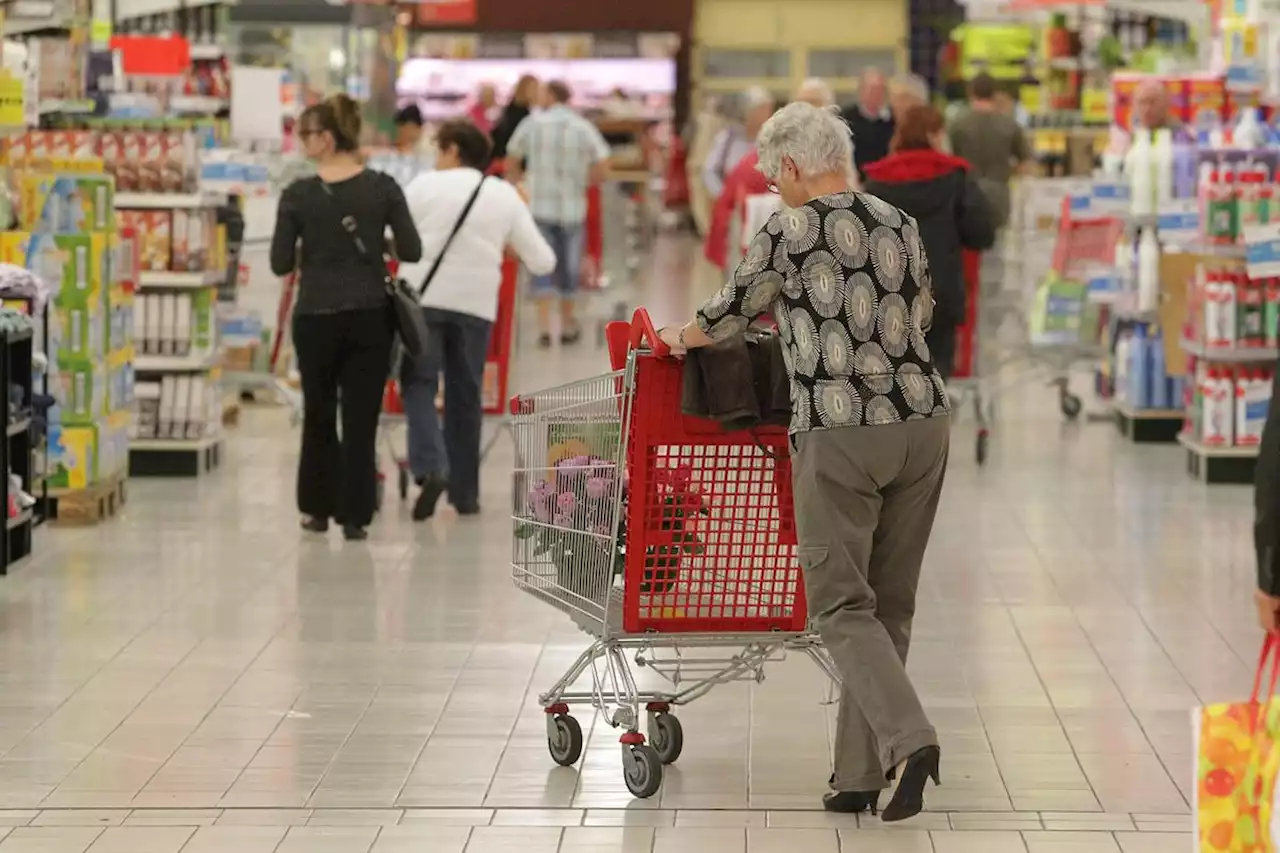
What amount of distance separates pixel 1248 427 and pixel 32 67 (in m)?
5.28

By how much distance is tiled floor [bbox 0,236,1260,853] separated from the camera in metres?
4.91

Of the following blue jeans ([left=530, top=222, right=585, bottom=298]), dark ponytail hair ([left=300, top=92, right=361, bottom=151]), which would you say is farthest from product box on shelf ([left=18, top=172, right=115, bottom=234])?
blue jeans ([left=530, top=222, right=585, bottom=298])

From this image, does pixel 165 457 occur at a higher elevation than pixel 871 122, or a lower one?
lower

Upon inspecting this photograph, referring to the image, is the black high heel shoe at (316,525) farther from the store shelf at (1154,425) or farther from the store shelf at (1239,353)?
the store shelf at (1154,425)

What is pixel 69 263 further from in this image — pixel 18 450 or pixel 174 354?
pixel 174 354

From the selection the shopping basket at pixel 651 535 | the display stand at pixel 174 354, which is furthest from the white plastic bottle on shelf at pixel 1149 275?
the shopping basket at pixel 651 535

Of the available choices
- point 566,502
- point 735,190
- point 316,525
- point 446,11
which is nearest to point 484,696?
point 566,502

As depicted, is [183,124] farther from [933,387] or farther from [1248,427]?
[933,387]

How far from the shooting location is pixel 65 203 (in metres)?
8.80

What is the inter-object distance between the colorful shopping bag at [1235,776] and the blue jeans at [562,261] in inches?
480

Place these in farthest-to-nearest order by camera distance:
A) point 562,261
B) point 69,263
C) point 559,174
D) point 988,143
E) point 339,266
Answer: point 562,261
point 559,174
point 988,143
point 69,263
point 339,266

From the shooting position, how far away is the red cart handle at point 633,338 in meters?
4.90

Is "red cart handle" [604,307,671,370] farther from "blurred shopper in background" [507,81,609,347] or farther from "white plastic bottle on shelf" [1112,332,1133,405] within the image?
"blurred shopper in background" [507,81,609,347]

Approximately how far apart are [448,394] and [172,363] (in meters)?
1.72
